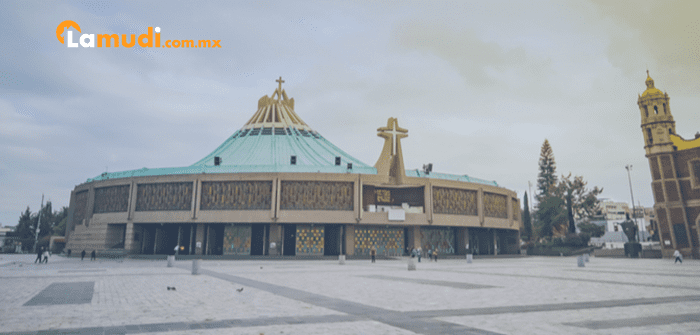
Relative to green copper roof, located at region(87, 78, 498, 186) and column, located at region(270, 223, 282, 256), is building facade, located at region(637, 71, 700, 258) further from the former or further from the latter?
column, located at region(270, 223, 282, 256)

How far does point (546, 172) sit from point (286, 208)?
70964mm

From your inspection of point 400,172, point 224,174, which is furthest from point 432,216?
point 224,174

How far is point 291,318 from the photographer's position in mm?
8719

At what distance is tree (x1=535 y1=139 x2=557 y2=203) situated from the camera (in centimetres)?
9412

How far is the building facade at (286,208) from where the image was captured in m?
46.6

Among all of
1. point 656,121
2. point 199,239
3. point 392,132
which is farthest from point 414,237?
point 656,121

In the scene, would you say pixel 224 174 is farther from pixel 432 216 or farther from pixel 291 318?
pixel 291 318

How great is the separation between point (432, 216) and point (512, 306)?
39360mm

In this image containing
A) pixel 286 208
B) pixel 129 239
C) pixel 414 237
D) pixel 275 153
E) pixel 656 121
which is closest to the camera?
pixel 286 208

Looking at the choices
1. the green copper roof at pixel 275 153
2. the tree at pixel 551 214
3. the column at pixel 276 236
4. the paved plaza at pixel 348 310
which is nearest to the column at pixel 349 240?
the green copper roof at pixel 275 153

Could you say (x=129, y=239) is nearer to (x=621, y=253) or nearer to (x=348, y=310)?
(x=348, y=310)

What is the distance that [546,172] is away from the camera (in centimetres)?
9544

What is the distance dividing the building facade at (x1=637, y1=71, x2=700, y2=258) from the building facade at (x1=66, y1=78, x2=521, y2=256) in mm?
17507

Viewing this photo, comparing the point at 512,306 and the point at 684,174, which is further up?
the point at 684,174
